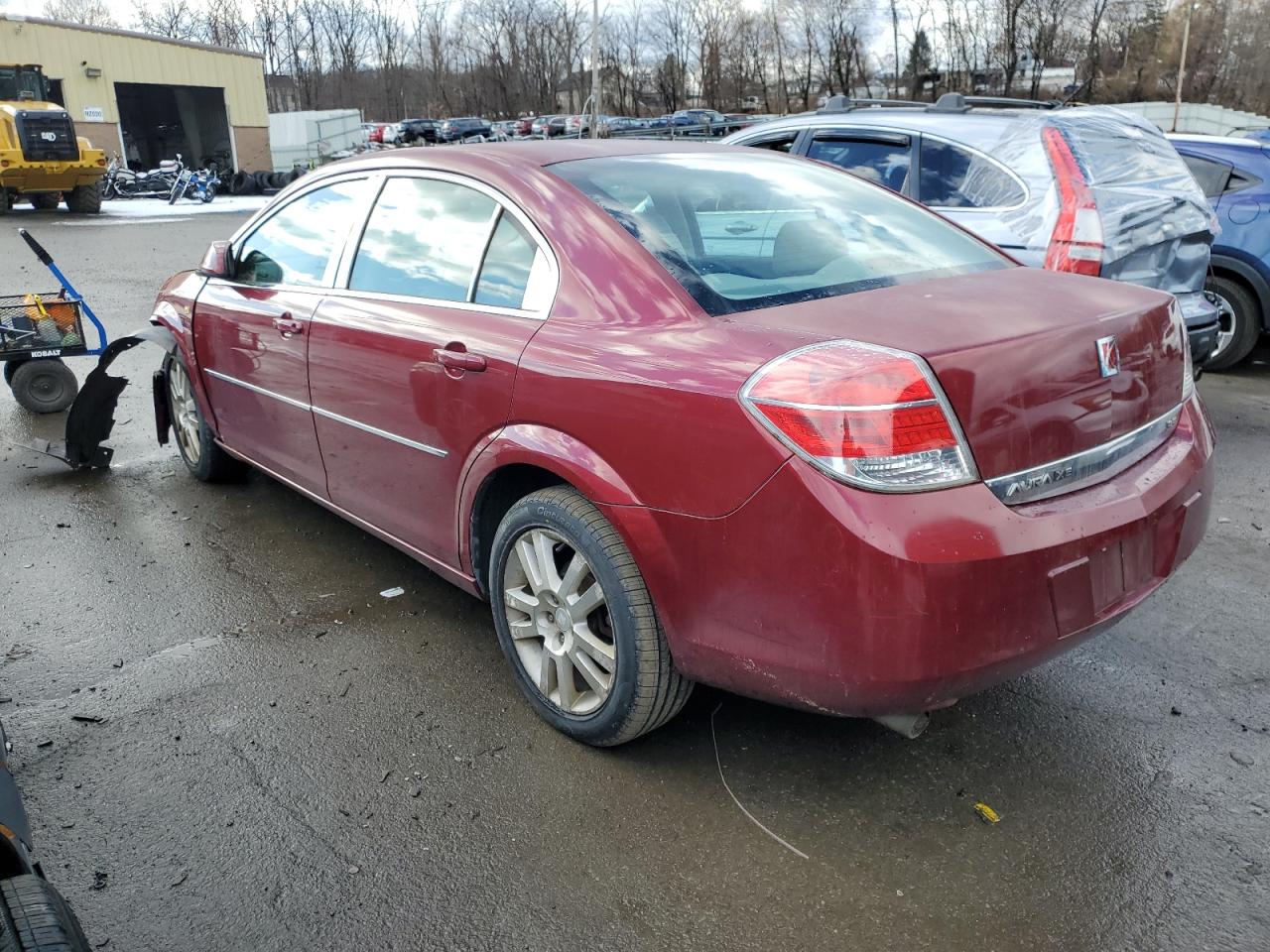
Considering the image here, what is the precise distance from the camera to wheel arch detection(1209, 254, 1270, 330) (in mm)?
7113

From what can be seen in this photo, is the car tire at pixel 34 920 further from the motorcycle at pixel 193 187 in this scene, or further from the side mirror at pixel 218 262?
the motorcycle at pixel 193 187

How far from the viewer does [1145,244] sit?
5.39 metres

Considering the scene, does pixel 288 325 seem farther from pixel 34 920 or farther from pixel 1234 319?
pixel 1234 319

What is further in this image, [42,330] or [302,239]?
[42,330]

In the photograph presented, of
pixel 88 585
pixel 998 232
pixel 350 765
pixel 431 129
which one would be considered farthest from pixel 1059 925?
pixel 431 129

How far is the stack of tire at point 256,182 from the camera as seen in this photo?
101 feet

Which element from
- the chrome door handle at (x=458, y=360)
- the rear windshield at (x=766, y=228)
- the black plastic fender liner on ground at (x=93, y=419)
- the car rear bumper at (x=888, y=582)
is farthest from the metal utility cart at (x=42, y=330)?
the car rear bumper at (x=888, y=582)

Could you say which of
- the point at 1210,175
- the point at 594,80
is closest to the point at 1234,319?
the point at 1210,175

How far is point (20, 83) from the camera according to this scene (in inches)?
985

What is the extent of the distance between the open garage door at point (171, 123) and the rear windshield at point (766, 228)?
42.3 metres

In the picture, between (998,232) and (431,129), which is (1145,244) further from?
(431,129)

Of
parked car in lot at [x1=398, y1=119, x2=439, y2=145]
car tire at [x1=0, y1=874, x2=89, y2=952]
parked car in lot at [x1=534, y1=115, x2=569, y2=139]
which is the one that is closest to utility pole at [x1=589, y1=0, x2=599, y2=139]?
parked car in lot at [x1=534, y1=115, x2=569, y2=139]

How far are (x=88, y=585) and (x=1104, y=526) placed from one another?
3.75 meters

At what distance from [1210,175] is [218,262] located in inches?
270
